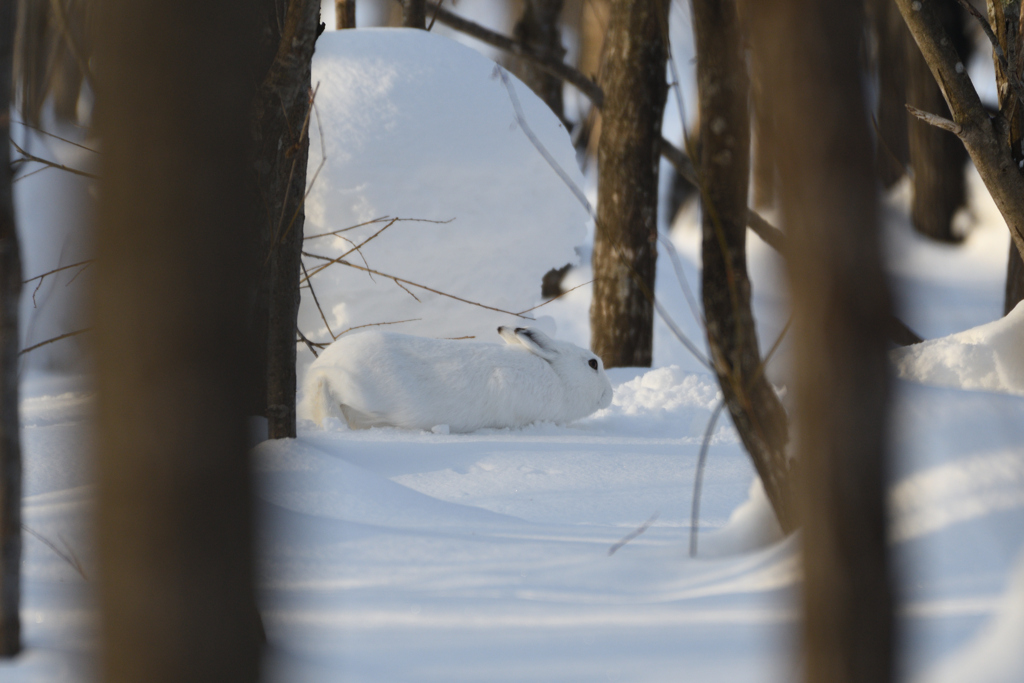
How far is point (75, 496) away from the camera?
217 cm

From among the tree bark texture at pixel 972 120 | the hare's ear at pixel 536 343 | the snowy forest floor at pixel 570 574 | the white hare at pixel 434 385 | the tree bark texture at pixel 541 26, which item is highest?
the tree bark texture at pixel 541 26

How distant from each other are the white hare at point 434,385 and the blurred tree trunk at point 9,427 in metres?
2.90

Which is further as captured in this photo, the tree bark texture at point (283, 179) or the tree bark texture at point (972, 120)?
the tree bark texture at point (972, 120)

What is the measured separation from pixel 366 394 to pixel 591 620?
3117mm

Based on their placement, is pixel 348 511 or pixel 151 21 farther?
pixel 348 511

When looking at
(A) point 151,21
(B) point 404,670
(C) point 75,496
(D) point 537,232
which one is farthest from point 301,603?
(D) point 537,232

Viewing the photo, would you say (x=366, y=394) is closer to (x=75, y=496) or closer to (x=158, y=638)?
(x=75, y=496)

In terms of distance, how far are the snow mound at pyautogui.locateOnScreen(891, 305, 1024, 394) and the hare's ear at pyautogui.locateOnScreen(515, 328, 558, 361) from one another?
81.5 inches

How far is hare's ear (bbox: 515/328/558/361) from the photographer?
16.5 ft

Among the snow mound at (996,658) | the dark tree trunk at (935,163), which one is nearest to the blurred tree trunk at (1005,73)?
the snow mound at (996,658)

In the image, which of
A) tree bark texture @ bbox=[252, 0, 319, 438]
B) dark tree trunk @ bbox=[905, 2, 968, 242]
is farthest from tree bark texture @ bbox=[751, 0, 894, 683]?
dark tree trunk @ bbox=[905, 2, 968, 242]

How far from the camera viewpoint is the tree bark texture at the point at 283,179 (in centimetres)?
309

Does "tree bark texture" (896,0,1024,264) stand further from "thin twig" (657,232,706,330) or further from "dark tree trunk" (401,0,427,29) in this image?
"dark tree trunk" (401,0,427,29)

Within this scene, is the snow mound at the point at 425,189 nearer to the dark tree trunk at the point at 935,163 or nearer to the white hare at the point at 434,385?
the white hare at the point at 434,385
